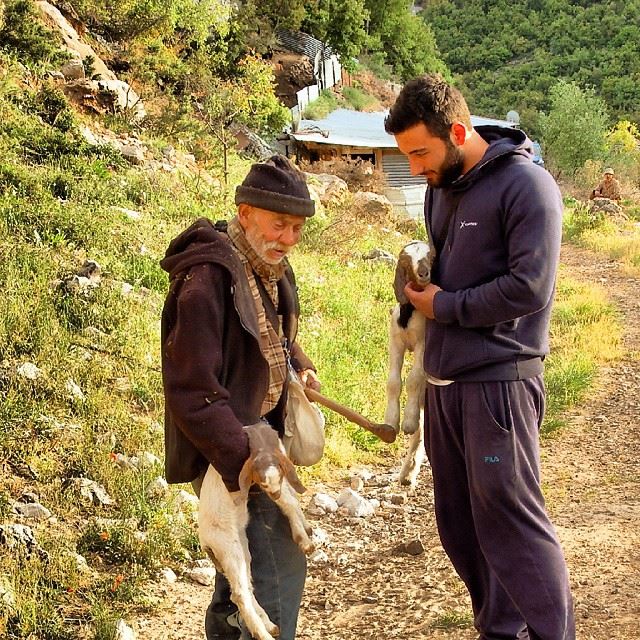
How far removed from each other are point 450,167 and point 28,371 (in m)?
3.78

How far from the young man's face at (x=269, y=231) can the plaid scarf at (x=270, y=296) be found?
2cm

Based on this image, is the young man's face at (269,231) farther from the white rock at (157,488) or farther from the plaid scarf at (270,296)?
the white rock at (157,488)

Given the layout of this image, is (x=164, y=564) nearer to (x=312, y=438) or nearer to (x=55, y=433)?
(x=55, y=433)

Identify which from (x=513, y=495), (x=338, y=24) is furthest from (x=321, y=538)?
(x=338, y=24)

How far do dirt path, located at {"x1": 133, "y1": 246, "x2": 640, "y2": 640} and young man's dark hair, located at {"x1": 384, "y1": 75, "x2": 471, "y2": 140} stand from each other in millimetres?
2278

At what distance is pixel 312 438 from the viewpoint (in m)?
2.66

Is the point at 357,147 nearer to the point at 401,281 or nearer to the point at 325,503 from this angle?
the point at 325,503

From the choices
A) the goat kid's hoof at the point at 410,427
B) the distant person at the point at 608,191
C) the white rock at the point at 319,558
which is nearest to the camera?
the goat kid's hoof at the point at 410,427

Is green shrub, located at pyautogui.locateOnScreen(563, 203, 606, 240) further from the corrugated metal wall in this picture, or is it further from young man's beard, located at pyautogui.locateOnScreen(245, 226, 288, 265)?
young man's beard, located at pyautogui.locateOnScreen(245, 226, 288, 265)

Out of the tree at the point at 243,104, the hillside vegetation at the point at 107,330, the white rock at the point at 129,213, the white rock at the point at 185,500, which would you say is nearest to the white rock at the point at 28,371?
the hillside vegetation at the point at 107,330

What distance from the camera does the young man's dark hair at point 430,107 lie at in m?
2.49

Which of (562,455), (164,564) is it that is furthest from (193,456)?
(562,455)

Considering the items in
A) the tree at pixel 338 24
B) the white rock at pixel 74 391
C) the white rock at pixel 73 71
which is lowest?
the white rock at pixel 74 391

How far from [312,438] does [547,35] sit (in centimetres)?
6237
